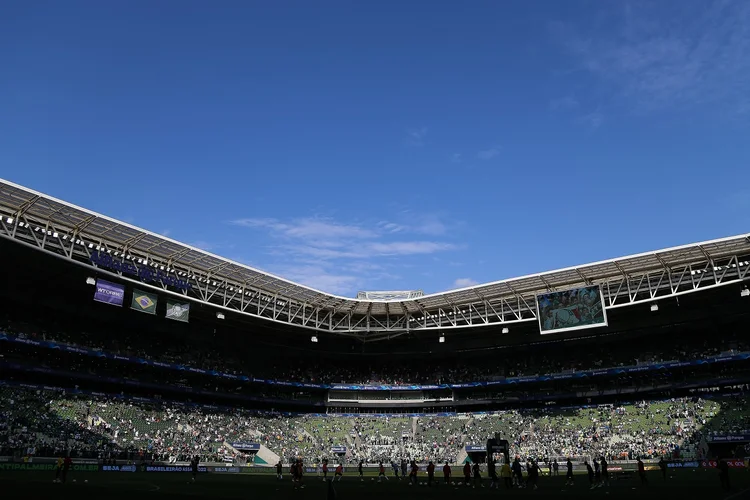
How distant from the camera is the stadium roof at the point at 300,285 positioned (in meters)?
41.8

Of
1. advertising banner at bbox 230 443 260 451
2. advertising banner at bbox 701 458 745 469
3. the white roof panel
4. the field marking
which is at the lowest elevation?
the field marking

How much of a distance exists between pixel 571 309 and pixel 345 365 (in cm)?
3715

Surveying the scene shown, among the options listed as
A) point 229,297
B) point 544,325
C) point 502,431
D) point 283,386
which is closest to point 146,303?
point 229,297

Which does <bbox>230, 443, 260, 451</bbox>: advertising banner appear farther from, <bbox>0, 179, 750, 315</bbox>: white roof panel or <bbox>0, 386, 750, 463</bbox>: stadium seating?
<bbox>0, 179, 750, 315</bbox>: white roof panel

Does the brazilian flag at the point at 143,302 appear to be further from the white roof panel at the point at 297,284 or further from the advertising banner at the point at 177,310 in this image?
the white roof panel at the point at 297,284

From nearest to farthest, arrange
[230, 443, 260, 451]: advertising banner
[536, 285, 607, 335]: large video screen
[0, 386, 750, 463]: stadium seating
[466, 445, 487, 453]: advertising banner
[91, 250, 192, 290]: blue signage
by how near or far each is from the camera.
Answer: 1. [91, 250, 192, 290]: blue signage
2. [0, 386, 750, 463]: stadium seating
3. [536, 285, 607, 335]: large video screen
4. [230, 443, 260, 451]: advertising banner
5. [466, 445, 487, 453]: advertising banner

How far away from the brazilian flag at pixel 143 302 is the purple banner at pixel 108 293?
3.95 ft

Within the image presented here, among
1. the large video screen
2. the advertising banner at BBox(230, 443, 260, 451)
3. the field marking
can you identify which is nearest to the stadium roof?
the large video screen

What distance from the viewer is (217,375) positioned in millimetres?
67625

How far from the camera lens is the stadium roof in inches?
1644

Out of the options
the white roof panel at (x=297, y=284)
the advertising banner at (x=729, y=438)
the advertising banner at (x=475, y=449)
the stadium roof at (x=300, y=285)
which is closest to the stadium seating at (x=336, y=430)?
the advertising banner at (x=475, y=449)

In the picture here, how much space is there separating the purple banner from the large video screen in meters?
37.9

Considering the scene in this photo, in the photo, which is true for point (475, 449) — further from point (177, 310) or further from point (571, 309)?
point (177, 310)

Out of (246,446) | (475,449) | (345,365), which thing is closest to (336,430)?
(345,365)
